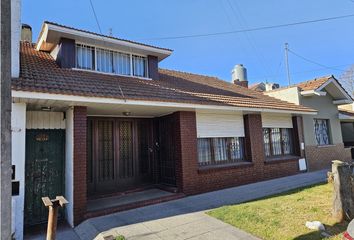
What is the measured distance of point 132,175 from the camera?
10062 mm

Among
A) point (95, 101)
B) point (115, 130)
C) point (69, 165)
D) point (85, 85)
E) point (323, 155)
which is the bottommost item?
point (323, 155)

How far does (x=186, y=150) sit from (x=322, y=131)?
36.6 ft

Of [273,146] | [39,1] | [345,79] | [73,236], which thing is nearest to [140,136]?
[73,236]

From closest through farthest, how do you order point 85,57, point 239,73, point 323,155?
point 85,57
point 323,155
point 239,73

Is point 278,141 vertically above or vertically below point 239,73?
below

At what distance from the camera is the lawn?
5.42 metres

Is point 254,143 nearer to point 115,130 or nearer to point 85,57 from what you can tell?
point 115,130

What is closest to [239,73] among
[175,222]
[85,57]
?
[85,57]

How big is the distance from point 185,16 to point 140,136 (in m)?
6.08

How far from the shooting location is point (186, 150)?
367 inches

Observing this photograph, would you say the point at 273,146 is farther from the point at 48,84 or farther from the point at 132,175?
the point at 48,84

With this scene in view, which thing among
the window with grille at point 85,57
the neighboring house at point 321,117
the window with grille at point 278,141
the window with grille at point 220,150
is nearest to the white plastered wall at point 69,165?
the window with grille at point 85,57

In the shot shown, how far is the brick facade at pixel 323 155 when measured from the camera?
14297 millimetres

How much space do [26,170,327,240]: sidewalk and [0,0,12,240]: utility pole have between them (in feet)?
9.60
